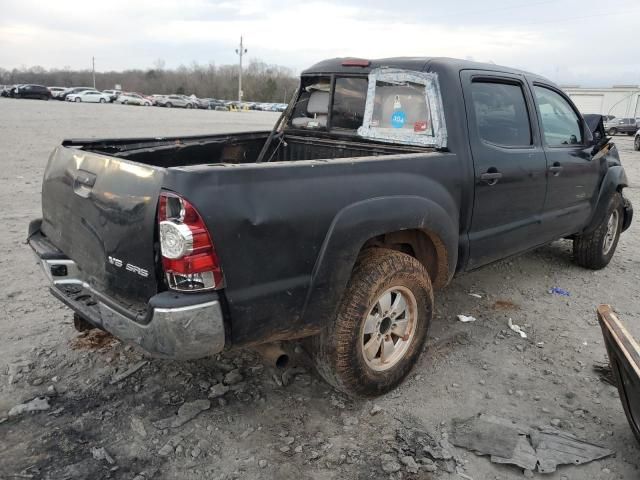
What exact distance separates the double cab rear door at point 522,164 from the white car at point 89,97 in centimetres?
5835

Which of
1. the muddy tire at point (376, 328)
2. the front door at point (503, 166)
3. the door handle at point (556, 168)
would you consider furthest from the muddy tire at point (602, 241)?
the muddy tire at point (376, 328)

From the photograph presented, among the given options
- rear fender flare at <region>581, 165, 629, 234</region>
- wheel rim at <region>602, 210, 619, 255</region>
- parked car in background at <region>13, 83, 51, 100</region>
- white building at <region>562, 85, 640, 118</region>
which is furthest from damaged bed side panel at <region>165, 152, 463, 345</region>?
white building at <region>562, 85, 640, 118</region>

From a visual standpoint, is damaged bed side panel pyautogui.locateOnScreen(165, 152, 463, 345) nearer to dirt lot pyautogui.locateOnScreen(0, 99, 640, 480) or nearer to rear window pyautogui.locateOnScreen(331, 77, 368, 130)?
dirt lot pyautogui.locateOnScreen(0, 99, 640, 480)

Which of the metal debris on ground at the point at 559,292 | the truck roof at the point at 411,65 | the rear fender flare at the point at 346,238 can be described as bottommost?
the metal debris on ground at the point at 559,292

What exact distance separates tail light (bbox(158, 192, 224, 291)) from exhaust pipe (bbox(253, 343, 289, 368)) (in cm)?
68

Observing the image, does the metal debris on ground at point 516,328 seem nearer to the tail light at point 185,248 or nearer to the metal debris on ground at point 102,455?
the tail light at point 185,248

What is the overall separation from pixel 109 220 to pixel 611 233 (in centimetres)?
524

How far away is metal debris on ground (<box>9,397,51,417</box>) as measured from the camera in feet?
9.34

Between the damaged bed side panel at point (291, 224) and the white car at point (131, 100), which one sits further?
the white car at point (131, 100)

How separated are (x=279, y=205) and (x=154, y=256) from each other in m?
0.58

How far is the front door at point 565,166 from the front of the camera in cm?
436

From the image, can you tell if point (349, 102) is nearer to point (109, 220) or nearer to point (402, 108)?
point (402, 108)

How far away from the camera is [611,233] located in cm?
573

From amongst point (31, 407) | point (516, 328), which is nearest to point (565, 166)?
point (516, 328)
